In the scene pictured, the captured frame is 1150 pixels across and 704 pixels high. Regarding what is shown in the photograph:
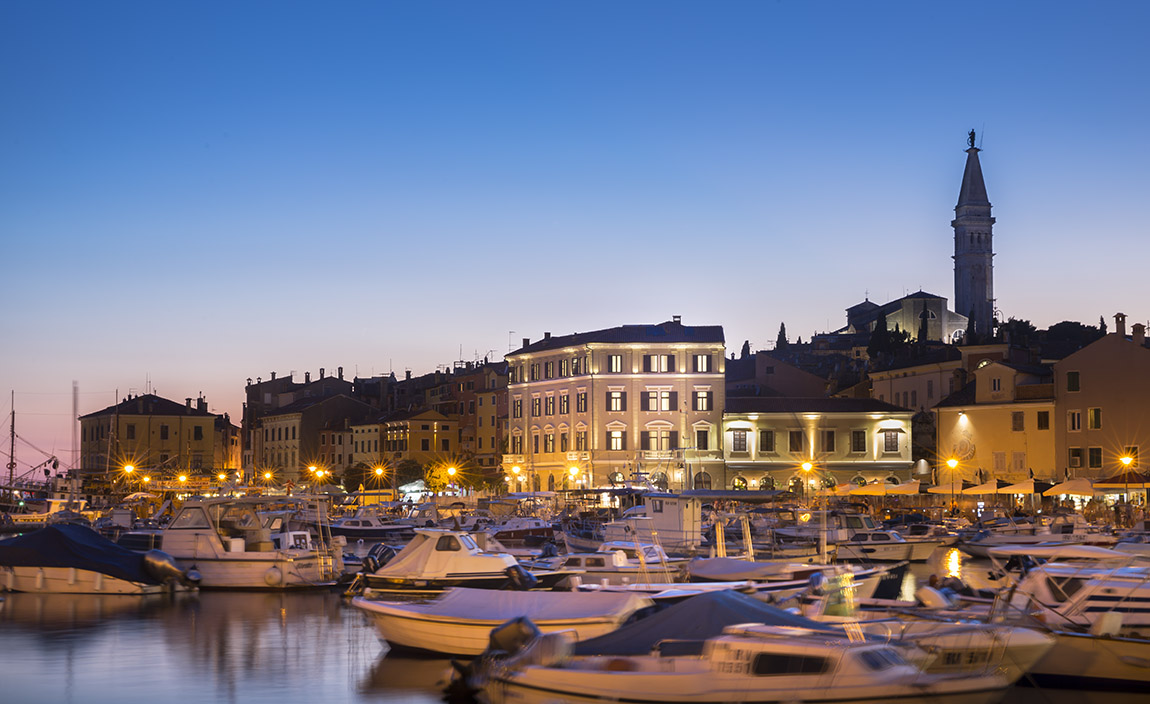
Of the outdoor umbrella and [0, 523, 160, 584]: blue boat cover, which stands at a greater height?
the outdoor umbrella

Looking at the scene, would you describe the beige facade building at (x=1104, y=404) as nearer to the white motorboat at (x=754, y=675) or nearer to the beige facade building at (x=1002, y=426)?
the beige facade building at (x=1002, y=426)

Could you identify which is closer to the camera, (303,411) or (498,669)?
(498,669)

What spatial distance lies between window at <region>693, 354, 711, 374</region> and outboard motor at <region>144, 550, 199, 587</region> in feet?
161

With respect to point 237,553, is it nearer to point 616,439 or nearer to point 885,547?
point 885,547

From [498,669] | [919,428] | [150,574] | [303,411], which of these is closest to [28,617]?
[150,574]

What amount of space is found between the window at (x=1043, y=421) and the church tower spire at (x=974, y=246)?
239ft

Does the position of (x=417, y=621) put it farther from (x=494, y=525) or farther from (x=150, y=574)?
(x=494, y=525)

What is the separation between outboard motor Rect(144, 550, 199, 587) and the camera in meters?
34.2

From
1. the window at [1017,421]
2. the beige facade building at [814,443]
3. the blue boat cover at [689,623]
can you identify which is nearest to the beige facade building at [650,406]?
the beige facade building at [814,443]

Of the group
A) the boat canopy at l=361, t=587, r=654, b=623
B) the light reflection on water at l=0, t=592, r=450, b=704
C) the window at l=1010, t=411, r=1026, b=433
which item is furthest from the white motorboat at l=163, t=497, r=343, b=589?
the window at l=1010, t=411, r=1026, b=433

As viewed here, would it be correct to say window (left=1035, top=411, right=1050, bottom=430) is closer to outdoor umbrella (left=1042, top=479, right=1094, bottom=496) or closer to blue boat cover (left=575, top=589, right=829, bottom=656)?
outdoor umbrella (left=1042, top=479, right=1094, bottom=496)

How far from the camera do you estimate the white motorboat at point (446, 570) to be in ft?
92.4

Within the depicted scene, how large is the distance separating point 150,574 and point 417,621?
1430 centimetres

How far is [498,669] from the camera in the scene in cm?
1759
